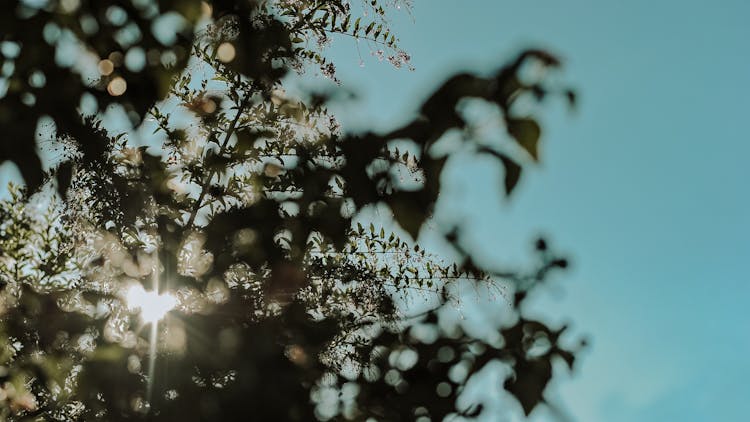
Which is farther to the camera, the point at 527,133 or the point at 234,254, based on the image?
the point at 234,254

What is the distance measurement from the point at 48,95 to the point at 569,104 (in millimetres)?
1134

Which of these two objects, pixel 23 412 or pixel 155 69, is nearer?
pixel 155 69

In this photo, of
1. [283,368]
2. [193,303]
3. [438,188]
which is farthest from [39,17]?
[193,303]

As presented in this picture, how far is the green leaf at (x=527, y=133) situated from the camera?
0.87 meters

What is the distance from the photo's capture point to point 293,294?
2.14 meters

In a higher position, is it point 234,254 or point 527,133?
point 527,133

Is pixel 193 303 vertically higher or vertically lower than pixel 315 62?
lower

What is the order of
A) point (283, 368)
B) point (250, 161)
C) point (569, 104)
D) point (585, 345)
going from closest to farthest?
point (569, 104), point (283, 368), point (585, 345), point (250, 161)

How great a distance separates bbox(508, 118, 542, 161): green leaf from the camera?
2.86 ft

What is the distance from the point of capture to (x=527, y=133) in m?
0.88

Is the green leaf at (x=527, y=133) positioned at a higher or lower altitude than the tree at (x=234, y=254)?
higher

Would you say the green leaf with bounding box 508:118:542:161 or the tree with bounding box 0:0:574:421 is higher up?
the green leaf with bounding box 508:118:542:161

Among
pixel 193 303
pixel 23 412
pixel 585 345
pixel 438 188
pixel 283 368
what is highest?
pixel 438 188

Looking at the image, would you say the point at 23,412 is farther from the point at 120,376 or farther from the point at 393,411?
the point at 393,411
